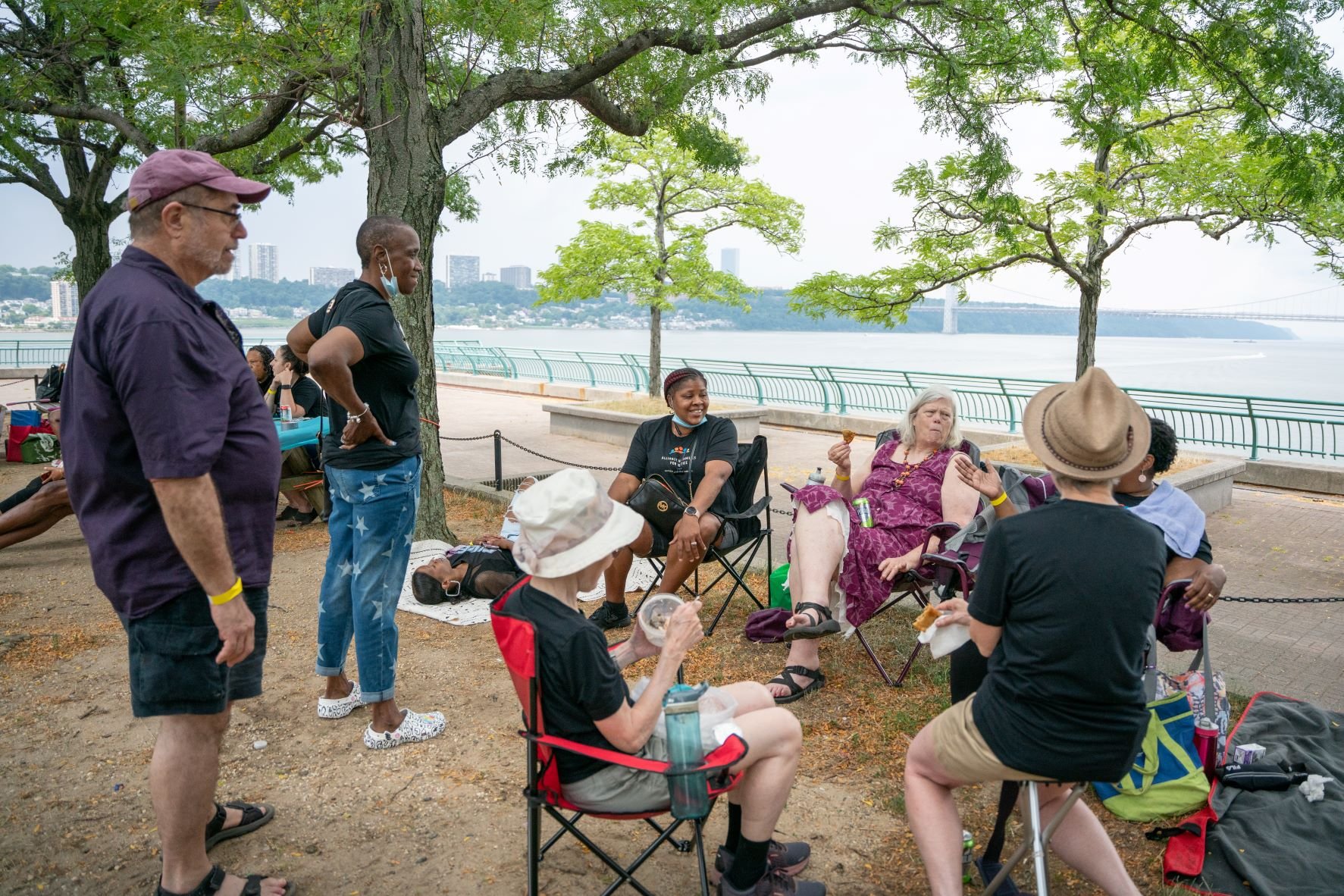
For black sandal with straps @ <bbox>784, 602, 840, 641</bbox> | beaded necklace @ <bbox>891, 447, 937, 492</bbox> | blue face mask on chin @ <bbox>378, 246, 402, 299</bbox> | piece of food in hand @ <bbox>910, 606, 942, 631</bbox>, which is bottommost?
black sandal with straps @ <bbox>784, 602, 840, 641</bbox>

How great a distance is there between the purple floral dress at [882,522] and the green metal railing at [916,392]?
9.11 feet

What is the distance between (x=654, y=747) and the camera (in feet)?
7.87

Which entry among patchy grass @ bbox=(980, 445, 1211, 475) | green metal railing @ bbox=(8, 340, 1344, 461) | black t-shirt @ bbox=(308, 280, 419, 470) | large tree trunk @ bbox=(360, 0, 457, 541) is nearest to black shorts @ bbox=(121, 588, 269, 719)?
black t-shirt @ bbox=(308, 280, 419, 470)

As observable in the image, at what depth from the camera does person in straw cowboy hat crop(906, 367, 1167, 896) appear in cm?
211

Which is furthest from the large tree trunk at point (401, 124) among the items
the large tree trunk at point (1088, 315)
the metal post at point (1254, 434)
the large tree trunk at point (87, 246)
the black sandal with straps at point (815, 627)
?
the metal post at point (1254, 434)

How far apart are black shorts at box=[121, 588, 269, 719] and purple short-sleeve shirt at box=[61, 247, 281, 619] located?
0.05 m

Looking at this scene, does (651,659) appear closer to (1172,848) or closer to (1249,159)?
(1172,848)

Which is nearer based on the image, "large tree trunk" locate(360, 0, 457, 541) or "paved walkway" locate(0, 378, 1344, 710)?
"paved walkway" locate(0, 378, 1344, 710)

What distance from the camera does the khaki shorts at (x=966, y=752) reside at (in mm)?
2246

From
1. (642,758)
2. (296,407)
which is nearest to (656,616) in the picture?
(642,758)

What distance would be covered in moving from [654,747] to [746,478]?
9.62ft

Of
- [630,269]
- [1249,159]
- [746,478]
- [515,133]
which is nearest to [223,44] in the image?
[515,133]

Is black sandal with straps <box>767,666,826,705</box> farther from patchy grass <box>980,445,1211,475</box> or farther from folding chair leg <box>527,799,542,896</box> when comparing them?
patchy grass <box>980,445,1211,475</box>

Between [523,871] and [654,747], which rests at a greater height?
[654,747]
